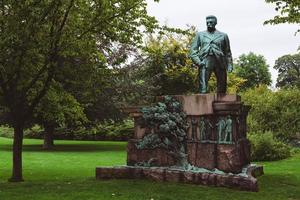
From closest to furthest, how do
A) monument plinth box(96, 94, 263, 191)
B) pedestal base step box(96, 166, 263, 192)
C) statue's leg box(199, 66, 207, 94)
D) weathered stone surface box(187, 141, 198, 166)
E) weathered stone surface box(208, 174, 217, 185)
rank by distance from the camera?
pedestal base step box(96, 166, 263, 192) < weathered stone surface box(208, 174, 217, 185) < monument plinth box(96, 94, 263, 191) < weathered stone surface box(187, 141, 198, 166) < statue's leg box(199, 66, 207, 94)

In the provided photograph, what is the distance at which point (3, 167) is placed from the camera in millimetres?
18891

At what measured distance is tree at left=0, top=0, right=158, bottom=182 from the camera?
12156 millimetres

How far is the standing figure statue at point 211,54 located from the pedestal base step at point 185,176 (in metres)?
2.15

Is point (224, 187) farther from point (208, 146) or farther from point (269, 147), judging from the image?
point (269, 147)

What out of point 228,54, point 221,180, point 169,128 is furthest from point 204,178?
point 228,54

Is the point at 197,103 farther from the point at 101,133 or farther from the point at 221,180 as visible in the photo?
the point at 101,133

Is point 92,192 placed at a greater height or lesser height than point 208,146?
lesser

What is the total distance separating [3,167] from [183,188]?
33.0 feet

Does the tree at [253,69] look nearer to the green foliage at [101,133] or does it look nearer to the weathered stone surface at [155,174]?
the green foliage at [101,133]

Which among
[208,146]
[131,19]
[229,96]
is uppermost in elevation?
→ [131,19]

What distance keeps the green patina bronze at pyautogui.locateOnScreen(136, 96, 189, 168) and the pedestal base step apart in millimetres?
340

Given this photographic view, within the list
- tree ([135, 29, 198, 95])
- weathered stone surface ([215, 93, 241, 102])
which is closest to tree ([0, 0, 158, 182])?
weathered stone surface ([215, 93, 241, 102])

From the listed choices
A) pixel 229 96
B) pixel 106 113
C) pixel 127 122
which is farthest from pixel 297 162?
pixel 127 122

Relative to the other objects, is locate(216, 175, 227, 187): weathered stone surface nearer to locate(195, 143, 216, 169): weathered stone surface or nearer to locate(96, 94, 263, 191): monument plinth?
locate(96, 94, 263, 191): monument plinth
